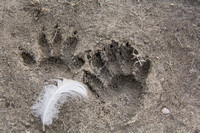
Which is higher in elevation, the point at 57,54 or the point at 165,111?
the point at 57,54

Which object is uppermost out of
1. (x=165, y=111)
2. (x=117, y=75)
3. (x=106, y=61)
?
(x=106, y=61)

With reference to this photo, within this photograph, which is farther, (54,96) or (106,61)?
(106,61)

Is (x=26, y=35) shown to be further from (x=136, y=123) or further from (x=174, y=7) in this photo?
(x=174, y=7)

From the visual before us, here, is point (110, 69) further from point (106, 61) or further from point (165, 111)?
point (165, 111)

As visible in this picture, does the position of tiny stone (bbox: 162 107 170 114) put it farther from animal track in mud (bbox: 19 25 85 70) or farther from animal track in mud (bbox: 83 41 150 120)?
animal track in mud (bbox: 19 25 85 70)

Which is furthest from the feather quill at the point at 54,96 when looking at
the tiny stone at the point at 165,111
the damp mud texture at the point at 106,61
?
the tiny stone at the point at 165,111

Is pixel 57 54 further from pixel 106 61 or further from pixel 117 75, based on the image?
pixel 117 75

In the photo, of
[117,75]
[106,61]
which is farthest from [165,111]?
[106,61]
